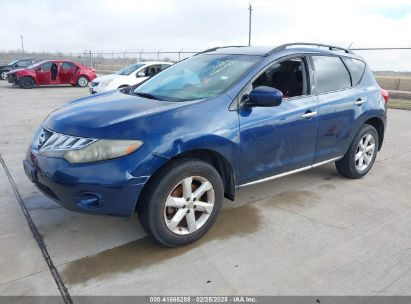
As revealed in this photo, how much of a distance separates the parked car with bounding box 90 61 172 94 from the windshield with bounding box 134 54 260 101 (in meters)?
7.92

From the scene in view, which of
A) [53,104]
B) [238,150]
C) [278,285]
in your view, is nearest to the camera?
[278,285]

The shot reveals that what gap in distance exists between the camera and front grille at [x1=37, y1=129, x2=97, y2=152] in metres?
2.71

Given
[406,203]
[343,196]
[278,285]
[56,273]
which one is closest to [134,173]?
[56,273]

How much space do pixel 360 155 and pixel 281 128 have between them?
1.75 m

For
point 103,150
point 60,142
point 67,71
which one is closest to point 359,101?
point 103,150

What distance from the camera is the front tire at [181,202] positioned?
9.22 feet

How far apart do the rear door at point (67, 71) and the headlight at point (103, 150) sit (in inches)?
648

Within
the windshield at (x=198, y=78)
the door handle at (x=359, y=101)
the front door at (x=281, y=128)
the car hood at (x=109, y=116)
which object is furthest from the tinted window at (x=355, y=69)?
the car hood at (x=109, y=116)

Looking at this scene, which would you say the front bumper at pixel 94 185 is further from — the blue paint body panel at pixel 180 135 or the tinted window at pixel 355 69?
the tinted window at pixel 355 69

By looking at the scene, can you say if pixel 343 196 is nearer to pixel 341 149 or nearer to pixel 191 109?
pixel 341 149

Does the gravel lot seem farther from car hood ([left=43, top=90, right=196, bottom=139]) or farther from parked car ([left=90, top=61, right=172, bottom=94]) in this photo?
parked car ([left=90, top=61, right=172, bottom=94])

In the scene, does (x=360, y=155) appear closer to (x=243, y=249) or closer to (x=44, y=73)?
(x=243, y=249)

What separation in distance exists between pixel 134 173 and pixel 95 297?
0.87 metres

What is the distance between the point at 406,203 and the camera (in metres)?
4.05
